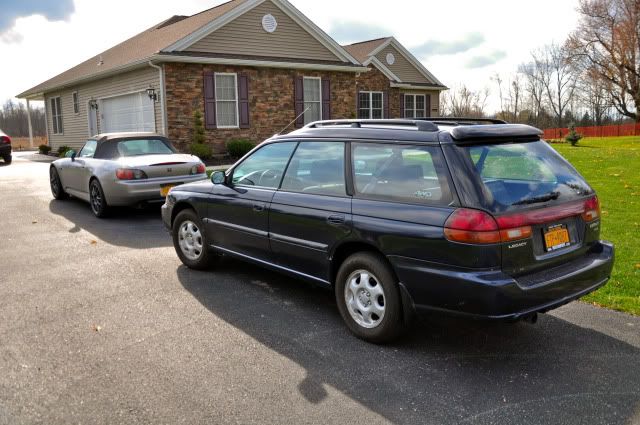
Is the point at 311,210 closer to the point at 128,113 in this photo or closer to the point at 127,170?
the point at 127,170

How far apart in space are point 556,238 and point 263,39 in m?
18.3

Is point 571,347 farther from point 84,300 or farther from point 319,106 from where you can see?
point 319,106

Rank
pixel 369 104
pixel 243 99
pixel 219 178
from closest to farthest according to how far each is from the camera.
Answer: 1. pixel 219 178
2. pixel 243 99
3. pixel 369 104

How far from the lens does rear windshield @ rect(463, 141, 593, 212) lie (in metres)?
3.67

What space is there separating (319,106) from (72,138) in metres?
12.6

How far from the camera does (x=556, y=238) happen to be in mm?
3803

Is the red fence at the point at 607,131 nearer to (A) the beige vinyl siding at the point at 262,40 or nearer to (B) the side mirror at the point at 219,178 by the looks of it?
(A) the beige vinyl siding at the point at 262,40

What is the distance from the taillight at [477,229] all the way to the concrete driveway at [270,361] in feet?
3.01

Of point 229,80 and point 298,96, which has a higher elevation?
point 229,80

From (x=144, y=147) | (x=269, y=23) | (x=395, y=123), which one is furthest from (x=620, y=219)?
(x=269, y=23)

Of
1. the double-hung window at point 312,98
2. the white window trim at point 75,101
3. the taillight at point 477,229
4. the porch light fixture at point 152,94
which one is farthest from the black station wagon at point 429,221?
the white window trim at point 75,101

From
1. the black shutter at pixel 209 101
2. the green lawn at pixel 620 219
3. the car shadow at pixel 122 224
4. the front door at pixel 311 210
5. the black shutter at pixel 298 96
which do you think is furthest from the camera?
the black shutter at pixel 298 96

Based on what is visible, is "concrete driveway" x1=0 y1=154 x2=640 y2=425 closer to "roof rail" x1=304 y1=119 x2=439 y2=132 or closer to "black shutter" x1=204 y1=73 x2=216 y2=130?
"roof rail" x1=304 y1=119 x2=439 y2=132

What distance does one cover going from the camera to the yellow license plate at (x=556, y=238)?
3740 mm
